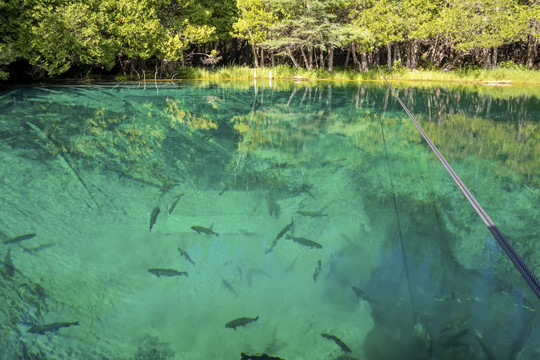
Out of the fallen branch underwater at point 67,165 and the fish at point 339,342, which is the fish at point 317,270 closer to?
the fish at point 339,342

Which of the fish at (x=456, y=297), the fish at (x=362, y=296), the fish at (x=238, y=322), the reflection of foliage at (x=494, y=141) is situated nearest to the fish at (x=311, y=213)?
the fish at (x=362, y=296)

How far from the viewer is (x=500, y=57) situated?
25500mm

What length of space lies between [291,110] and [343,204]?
749 centimetres

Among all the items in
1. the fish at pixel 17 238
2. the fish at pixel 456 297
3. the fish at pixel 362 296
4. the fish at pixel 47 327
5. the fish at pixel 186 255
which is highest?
the fish at pixel 17 238

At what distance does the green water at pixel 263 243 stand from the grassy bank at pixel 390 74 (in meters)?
13.0

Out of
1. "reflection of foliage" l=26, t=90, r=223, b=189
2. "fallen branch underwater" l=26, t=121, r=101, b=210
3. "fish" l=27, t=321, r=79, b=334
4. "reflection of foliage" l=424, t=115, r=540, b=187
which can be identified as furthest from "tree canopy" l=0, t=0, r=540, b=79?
"fish" l=27, t=321, r=79, b=334

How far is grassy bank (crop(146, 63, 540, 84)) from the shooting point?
20062 mm

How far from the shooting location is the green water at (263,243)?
9.07ft

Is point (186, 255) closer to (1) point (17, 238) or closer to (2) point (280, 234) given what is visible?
(2) point (280, 234)

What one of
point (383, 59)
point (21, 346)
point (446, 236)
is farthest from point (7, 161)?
point (383, 59)

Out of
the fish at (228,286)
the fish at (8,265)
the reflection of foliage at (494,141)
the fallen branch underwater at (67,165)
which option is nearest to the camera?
the fish at (228,286)

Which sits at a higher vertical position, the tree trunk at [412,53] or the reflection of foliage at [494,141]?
the tree trunk at [412,53]

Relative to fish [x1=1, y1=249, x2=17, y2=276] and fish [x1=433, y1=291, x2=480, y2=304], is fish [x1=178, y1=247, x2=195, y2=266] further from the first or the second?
fish [x1=433, y1=291, x2=480, y2=304]

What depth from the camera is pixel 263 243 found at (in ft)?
13.7
